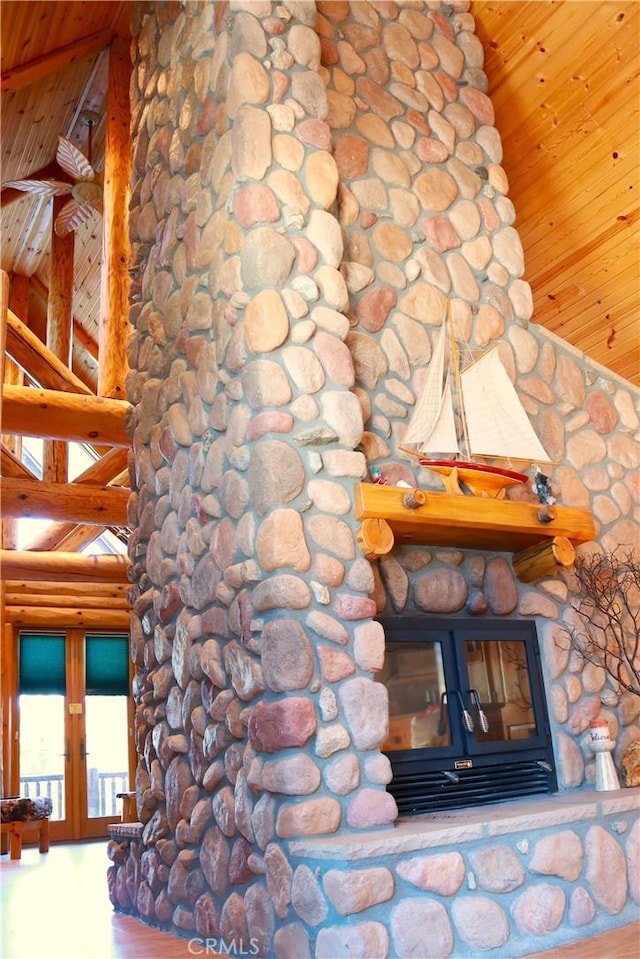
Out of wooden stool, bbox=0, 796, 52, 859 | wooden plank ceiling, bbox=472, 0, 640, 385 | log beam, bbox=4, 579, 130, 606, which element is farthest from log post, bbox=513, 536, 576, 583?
log beam, bbox=4, 579, 130, 606

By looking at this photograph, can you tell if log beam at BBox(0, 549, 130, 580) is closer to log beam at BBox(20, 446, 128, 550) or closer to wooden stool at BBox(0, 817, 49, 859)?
log beam at BBox(20, 446, 128, 550)

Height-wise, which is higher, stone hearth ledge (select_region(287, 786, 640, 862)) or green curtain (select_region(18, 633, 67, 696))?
green curtain (select_region(18, 633, 67, 696))

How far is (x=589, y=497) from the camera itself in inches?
180

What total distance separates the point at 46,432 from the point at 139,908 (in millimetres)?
3320

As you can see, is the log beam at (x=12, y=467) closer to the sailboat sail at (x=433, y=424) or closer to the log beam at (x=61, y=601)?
the log beam at (x=61, y=601)

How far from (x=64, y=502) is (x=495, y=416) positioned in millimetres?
4553

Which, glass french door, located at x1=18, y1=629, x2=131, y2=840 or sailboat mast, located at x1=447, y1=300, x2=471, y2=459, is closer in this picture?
sailboat mast, located at x1=447, y1=300, x2=471, y2=459

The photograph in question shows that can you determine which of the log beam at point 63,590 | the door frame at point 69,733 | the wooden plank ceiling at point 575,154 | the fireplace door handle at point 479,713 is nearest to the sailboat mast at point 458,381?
→ the fireplace door handle at point 479,713

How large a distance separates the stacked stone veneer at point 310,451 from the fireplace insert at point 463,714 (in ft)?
0.35

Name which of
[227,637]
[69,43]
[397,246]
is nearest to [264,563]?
[227,637]

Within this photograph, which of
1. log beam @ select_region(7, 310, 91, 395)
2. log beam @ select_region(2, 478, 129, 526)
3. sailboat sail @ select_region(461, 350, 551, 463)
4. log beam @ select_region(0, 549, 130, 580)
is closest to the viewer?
sailboat sail @ select_region(461, 350, 551, 463)

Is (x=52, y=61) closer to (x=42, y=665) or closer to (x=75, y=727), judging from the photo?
(x=42, y=665)

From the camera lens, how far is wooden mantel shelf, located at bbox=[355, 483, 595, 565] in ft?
11.4

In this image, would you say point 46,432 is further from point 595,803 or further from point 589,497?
point 595,803
